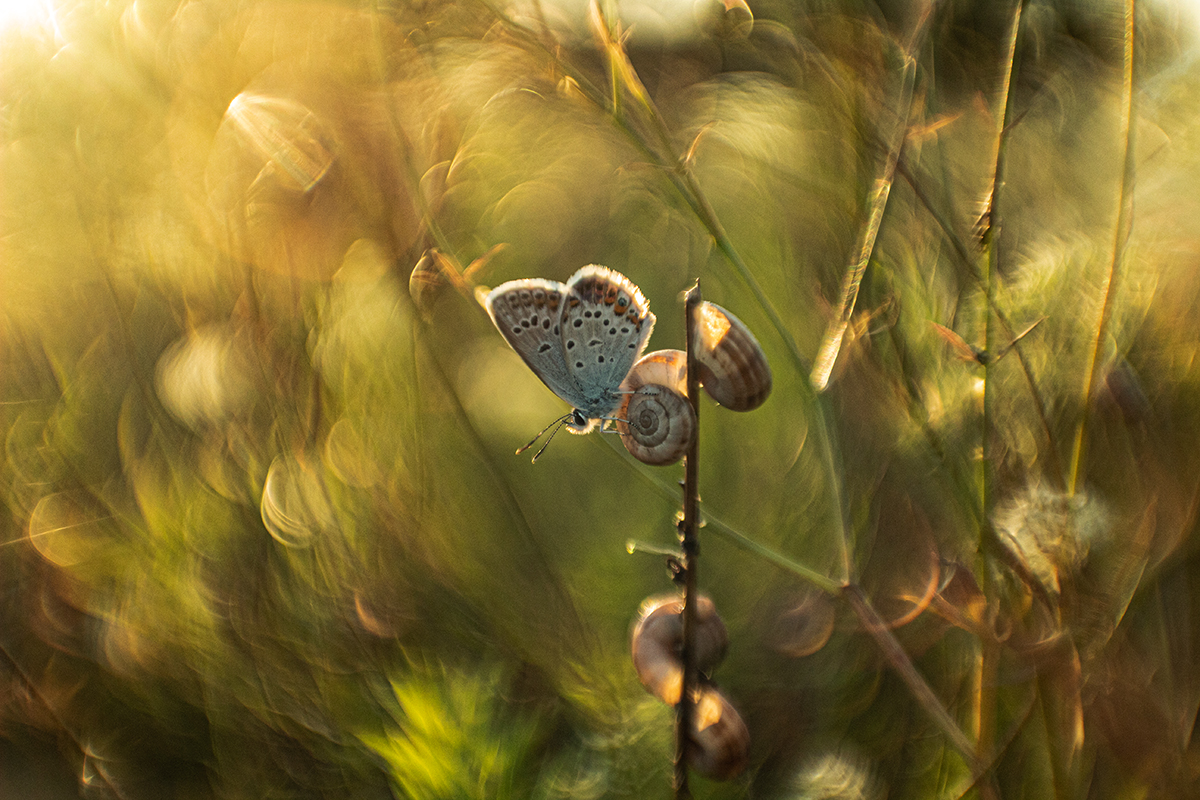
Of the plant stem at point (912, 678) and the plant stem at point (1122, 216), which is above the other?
the plant stem at point (1122, 216)

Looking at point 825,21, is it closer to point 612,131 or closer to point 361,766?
point 612,131

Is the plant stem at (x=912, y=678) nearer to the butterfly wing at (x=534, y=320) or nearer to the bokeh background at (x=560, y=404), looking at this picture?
the bokeh background at (x=560, y=404)

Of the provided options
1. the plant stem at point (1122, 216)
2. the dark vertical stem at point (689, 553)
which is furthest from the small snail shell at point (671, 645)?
the plant stem at point (1122, 216)

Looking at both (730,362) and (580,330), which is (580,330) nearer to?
(580,330)

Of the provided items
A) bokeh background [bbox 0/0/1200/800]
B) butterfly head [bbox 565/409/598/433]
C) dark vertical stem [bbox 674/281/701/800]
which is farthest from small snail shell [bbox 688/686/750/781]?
butterfly head [bbox 565/409/598/433]

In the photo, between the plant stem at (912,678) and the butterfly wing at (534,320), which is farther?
the butterfly wing at (534,320)

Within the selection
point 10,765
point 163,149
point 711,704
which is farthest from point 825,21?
point 10,765

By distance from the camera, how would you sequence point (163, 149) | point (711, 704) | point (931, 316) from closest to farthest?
1. point (711, 704)
2. point (931, 316)
3. point (163, 149)
